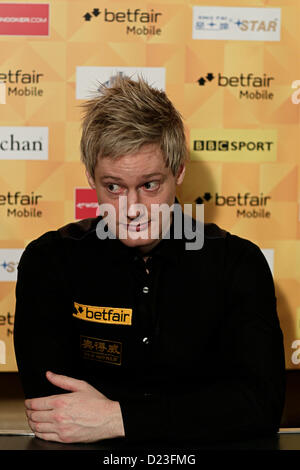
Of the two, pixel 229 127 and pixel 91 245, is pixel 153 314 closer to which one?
pixel 91 245

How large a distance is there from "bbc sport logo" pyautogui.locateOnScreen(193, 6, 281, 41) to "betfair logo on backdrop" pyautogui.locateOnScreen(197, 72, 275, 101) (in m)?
0.12

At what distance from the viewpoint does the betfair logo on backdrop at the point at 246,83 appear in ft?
6.49

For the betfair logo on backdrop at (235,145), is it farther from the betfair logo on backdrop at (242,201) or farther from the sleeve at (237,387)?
the sleeve at (237,387)

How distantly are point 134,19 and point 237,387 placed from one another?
1252 mm

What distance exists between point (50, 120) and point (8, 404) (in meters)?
0.99

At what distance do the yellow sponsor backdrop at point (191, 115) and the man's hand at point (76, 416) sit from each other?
0.75 metres

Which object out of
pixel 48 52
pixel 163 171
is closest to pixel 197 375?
pixel 163 171

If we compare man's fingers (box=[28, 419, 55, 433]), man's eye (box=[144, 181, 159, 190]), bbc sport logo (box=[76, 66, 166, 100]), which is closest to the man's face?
man's eye (box=[144, 181, 159, 190])

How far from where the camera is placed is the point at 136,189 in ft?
4.59

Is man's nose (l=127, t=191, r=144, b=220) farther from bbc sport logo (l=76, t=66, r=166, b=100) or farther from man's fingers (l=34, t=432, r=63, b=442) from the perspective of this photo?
bbc sport logo (l=76, t=66, r=166, b=100)

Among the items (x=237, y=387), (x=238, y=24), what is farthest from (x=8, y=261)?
(x=238, y=24)

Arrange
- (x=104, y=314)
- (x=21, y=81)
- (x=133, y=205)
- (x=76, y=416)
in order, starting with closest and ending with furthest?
1. (x=76, y=416)
2. (x=133, y=205)
3. (x=104, y=314)
4. (x=21, y=81)

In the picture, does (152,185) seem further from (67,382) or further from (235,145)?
(235,145)

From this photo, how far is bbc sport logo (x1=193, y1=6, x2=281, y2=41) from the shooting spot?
196 centimetres
